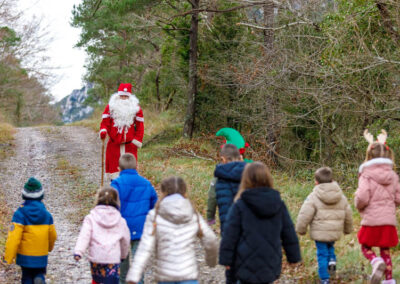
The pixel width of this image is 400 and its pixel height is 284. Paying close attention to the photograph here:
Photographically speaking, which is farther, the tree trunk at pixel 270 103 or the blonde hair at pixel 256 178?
the tree trunk at pixel 270 103

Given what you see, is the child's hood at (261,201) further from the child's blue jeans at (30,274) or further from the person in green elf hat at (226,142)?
the child's blue jeans at (30,274)

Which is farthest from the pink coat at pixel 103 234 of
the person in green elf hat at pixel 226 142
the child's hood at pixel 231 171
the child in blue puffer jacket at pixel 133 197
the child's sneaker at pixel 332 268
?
the child's sneaker at pixel 332 268

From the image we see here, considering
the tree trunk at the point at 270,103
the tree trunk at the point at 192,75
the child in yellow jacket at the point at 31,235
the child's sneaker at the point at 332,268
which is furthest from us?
the tree trunk at the point at 192,75

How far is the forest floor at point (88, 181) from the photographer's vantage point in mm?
6391

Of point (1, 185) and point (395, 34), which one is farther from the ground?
point (395, 34)

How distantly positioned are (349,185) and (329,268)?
5.50 meters

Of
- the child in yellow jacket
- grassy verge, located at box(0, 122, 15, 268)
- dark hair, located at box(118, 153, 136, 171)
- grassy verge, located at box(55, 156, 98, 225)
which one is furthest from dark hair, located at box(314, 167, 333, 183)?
grassy verge, located at box(55, 156, 98, 225)

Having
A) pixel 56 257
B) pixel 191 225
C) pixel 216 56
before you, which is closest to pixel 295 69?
pixel 216 56

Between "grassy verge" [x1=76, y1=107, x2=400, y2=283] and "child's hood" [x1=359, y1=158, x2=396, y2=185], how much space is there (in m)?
1.24

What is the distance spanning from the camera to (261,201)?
405cm

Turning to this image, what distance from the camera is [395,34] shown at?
984cm

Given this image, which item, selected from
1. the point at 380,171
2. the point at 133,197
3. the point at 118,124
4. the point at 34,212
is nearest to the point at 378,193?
the point at 380,171

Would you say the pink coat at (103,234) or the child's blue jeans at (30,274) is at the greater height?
the pink coat at (103,234)

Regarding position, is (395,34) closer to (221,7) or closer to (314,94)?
(314,94)
